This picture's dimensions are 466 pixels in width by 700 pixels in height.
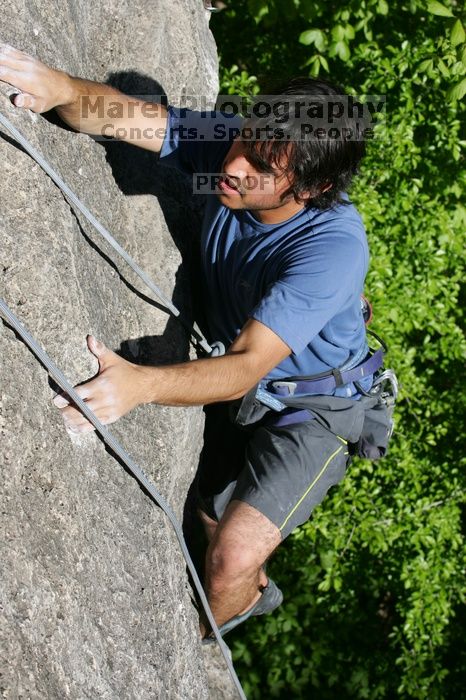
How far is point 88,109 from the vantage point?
8.78 feet

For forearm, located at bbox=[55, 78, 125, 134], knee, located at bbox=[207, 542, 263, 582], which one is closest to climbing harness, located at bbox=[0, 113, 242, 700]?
knee, located at bbox=[207, 542, 263, 582]

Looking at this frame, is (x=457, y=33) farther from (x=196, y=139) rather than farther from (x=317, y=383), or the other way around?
(x=317, y=383)

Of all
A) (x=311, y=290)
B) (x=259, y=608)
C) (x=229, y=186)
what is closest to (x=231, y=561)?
(x=259, y=608)

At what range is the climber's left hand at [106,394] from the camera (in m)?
2.25

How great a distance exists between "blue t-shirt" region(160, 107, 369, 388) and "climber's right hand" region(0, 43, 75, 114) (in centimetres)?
63

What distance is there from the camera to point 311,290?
9.06ft

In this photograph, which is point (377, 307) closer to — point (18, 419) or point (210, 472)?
point (210, 472)

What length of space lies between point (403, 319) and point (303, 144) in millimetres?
2232

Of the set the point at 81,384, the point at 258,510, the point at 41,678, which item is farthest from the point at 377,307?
the point at 41,678

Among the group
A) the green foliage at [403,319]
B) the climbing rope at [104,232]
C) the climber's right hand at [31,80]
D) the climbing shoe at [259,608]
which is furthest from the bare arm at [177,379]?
the green foliage at [403,319]

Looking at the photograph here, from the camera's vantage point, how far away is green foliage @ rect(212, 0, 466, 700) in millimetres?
4777

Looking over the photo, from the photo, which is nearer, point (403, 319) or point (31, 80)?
point (31, 80)

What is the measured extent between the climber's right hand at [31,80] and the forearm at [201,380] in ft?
2.57

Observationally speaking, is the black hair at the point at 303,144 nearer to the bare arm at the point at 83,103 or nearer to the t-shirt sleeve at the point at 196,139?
the t-shirt sleeve at the point at 196,139
